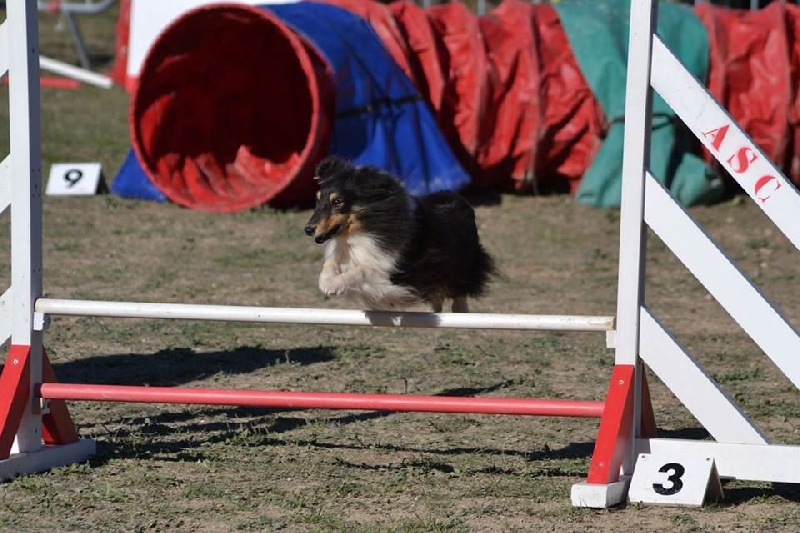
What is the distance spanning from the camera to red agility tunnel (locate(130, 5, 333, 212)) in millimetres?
10383

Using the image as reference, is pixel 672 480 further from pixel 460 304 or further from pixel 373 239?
pixel 460 304

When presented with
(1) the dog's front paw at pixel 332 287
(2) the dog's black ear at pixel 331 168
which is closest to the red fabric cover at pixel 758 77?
(2) the dog's black ear at pixel 331 168

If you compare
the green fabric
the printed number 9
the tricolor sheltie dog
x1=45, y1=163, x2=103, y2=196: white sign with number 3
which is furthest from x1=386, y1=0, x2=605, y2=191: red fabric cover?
the tricolor sheltie dog

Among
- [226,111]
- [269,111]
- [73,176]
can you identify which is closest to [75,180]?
[73,176]

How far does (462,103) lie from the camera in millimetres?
11156

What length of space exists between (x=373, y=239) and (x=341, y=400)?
752 mm

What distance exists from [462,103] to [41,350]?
6.80 metres

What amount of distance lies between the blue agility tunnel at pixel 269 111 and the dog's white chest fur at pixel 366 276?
464 centimetres

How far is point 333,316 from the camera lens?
14.9ft

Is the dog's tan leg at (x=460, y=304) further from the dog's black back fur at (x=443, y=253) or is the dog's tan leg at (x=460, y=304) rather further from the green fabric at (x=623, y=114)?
the green fabric at (x=623, y=114)

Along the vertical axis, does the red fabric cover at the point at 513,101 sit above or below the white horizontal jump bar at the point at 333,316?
above

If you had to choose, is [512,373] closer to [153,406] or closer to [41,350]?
[153,406]

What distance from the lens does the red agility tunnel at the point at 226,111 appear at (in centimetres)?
1038

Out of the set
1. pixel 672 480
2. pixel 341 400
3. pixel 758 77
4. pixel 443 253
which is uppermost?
pixel 758 77
